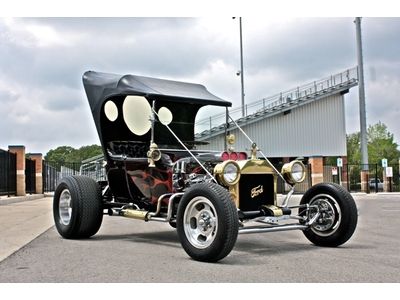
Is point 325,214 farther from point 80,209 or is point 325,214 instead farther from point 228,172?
point 80,209

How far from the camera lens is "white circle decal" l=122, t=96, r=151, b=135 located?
9.83m

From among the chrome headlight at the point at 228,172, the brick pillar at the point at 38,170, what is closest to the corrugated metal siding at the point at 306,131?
the brick pillar at the point at 38,170

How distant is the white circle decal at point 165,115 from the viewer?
9481 mm

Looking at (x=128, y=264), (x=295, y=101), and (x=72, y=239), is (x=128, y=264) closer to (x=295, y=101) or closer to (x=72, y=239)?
(x=72, y=239)

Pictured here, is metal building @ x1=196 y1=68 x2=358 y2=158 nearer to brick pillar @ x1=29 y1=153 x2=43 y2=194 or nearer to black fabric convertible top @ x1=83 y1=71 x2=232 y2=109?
brick pillar @ x1=29 y1=153 x2=43 y2=194

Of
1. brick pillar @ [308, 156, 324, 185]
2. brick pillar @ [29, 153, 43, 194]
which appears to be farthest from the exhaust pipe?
brick pillar @ [308, 156, 324, 185]

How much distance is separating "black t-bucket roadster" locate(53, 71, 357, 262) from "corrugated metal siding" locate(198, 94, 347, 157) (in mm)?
33539

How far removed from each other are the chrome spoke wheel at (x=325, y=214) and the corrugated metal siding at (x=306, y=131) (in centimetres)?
3493

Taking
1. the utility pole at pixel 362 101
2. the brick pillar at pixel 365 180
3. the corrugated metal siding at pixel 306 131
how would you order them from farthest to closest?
the corrugated metal siding at pixel 306 131
the utility pole at pixel 362 101
the brick pillar at pixel 365 180

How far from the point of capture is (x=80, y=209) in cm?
896

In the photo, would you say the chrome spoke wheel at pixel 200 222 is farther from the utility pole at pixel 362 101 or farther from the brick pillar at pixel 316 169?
the utility pole at pixel 362 101

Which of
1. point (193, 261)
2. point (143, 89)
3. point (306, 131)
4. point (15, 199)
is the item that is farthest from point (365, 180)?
point (193, 261)

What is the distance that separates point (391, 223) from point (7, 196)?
Answer: 16796 millimetres
